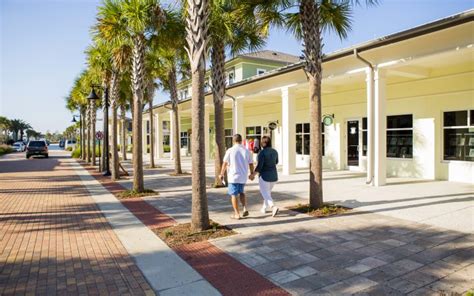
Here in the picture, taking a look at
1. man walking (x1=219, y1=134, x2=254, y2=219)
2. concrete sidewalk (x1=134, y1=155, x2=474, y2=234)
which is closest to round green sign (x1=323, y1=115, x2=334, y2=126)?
concrete sidewalk (x1=134, y1=155, x2=474, y2=234)

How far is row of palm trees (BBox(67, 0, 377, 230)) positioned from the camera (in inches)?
251

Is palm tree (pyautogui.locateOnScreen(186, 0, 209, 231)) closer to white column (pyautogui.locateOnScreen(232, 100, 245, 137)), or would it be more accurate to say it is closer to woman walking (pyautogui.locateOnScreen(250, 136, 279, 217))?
woman walking (pyautogui.locateOnScreen(250, 136, 279, 217))

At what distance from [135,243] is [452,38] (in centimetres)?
943

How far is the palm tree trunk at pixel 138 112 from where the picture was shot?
37.1ft

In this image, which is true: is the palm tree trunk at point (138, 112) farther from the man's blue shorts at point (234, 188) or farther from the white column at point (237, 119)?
the white column at point (237, 119)

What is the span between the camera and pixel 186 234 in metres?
6.19

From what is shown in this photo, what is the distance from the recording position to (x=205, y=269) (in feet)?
15.3

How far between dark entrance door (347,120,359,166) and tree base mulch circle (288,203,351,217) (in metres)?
8.81

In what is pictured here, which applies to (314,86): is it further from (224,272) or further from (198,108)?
(224,272)

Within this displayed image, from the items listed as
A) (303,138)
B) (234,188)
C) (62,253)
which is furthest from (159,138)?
(62,253)

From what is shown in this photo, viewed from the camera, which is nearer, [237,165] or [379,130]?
[237,165]

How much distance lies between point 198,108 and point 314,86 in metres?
2.94

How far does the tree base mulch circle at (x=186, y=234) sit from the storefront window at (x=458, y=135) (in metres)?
9.70

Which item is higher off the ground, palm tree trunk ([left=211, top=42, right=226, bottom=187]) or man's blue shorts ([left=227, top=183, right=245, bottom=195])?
palm tree trunk ([left=211, top=42, right=226, bottom=187])
